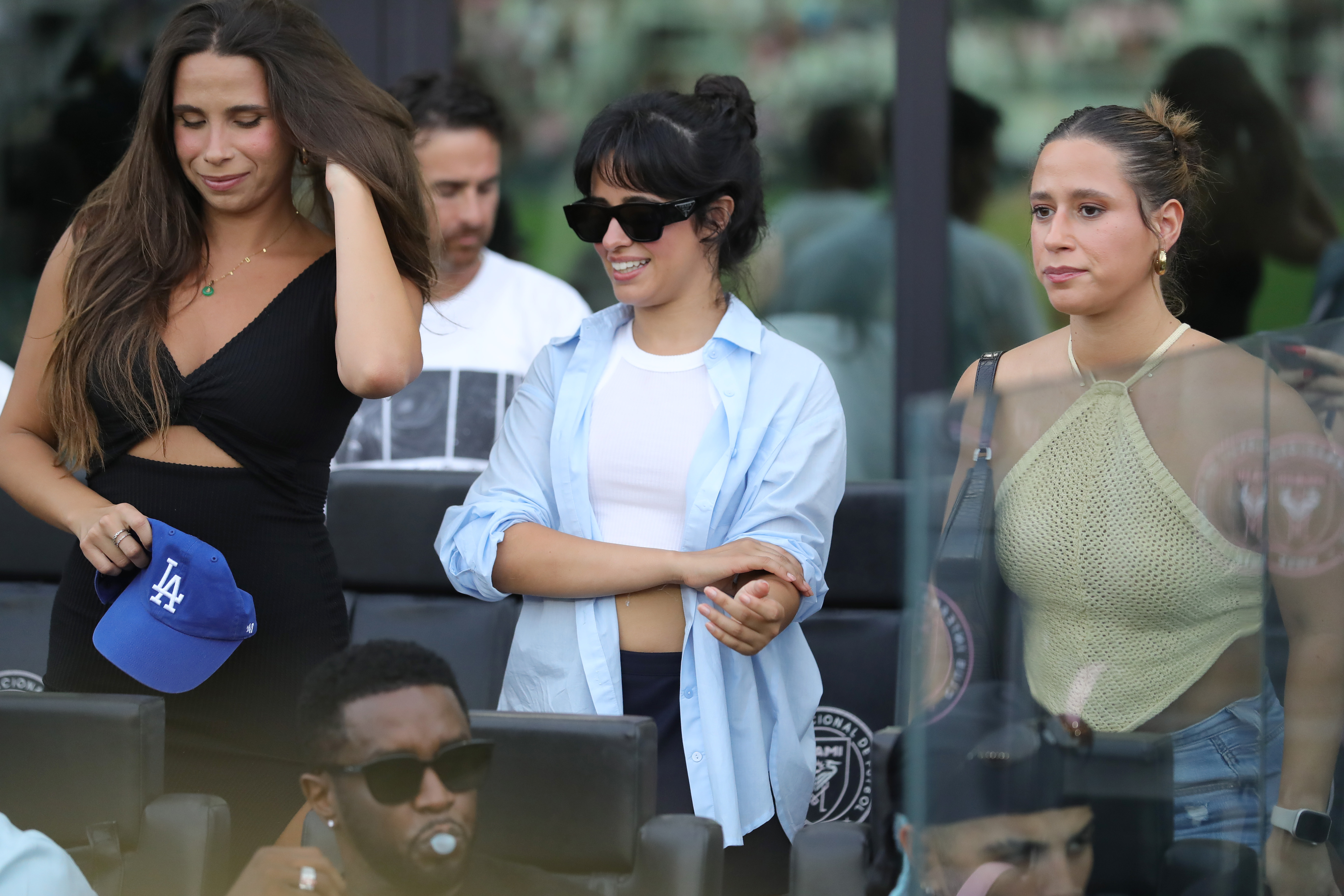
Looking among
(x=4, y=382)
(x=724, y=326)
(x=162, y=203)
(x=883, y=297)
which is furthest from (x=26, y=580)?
(x=883, y=297)

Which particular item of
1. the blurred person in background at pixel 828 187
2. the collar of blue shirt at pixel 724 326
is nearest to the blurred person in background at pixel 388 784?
the collar of blue shirt at pixel 724 326

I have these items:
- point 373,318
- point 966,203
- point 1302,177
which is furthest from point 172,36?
point 1302,177

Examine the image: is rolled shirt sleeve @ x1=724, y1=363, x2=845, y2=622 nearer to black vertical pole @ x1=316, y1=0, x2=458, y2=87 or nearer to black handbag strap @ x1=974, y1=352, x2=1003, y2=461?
black handbag strap @ x1=974, y1=352, x2=1003, y2=461

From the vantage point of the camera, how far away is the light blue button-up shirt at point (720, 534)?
2199 mm

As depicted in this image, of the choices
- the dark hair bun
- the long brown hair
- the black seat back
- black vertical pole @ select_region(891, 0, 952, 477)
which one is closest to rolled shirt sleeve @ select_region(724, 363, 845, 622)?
the dark hair bun

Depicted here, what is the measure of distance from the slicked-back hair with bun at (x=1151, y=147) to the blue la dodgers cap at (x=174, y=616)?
4.46 ft

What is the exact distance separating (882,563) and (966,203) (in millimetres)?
1716

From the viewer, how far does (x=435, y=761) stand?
141cm

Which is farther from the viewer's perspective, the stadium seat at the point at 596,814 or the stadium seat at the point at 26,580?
the stadium seat at the point at 26,580

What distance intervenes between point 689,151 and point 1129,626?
3.92ft

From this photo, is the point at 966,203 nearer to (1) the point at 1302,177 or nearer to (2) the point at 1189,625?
(1) the point at 1302,177

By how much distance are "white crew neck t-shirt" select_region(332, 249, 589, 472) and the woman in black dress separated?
983mm

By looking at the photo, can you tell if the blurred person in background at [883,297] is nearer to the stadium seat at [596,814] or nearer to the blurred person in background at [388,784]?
the stadium seat at [596,814]

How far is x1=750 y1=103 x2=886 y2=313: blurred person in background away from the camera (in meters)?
4.48
